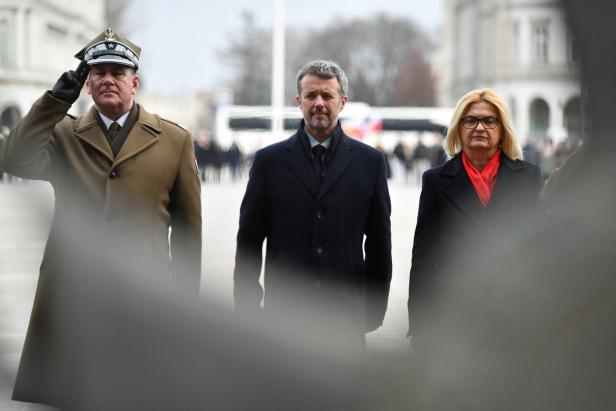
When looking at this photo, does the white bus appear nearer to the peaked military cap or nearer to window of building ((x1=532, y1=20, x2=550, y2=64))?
the peaked military cap

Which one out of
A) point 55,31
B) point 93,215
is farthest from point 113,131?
point 55,31

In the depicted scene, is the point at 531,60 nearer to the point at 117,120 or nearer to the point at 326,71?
the point at 326,71

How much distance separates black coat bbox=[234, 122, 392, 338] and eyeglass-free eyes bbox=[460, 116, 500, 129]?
20 centimetres

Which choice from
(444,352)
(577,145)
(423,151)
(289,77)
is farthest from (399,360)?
(289,77)

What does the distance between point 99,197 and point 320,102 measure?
48cm

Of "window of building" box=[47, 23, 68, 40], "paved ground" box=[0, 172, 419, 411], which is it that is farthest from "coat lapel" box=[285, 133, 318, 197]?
"window of building" box=[47, 23, 68, 40]

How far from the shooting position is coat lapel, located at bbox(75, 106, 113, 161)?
2.08 m

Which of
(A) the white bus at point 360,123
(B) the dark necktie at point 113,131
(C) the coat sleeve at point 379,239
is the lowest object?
(C) the coat sleeve at point 379,239

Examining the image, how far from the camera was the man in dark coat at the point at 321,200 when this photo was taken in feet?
6.82

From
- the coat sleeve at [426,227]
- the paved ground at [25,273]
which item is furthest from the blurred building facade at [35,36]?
the coat sleeve at [426,227]

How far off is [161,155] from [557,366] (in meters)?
1.43

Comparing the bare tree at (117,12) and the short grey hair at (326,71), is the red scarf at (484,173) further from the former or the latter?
the bare tree at (117,12)

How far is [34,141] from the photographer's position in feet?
6.10

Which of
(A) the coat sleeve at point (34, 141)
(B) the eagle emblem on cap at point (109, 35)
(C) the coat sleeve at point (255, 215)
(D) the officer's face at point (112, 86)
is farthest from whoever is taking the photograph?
(C) the coat sleeve at point (255, 215)
